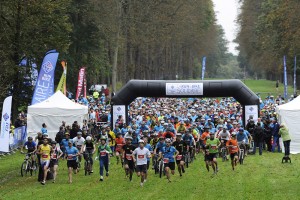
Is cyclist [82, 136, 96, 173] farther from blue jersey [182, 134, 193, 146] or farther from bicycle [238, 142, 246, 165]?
bicycle [238, 142, 246, 165]

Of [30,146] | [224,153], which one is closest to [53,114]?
[30,146]

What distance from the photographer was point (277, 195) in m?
20.4

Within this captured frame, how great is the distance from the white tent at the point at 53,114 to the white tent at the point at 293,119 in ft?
36.6

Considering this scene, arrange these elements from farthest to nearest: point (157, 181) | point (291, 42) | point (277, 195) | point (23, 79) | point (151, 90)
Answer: point (291, 42), point (23, 79), point (151, 90), point (157, 181), point (277, 195)

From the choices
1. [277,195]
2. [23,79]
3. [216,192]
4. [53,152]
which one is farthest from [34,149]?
[23,79]

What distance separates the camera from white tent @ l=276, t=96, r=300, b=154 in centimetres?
3381

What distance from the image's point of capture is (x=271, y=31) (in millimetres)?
82375

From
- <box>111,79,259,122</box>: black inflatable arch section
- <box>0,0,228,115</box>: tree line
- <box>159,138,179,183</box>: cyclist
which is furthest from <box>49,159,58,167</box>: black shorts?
<box>111,79,259,122</box>: black inflatable arch section

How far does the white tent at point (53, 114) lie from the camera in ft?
121

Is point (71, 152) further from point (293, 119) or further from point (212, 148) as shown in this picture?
point (293, 119)

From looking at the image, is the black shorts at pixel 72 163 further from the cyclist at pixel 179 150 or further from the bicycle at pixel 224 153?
the bicycle at pixel 224 153

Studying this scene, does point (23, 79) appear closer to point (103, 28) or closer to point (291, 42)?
point (103, 28)

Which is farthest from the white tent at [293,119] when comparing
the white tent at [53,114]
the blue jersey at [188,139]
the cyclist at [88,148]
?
the cyclist at [88,148]

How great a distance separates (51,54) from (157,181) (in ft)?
54.7
